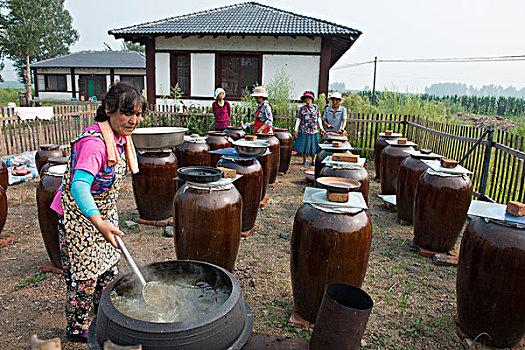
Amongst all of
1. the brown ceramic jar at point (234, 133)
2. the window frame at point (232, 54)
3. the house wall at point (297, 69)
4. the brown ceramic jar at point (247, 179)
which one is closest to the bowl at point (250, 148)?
the brown ceramic jar at point (247, 179)

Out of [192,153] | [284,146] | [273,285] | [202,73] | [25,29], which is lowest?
[273,285]

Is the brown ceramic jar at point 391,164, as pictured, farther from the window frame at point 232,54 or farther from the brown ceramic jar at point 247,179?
the window frame at point 232,54

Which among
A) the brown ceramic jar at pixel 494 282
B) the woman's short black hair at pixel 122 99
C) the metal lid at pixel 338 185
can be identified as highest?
the woman's short black hair at pixel 122 99

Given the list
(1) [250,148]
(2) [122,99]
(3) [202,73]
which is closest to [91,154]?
(2) [122,99]

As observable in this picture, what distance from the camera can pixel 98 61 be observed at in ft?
99.5

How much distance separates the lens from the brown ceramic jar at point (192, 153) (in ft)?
18.8

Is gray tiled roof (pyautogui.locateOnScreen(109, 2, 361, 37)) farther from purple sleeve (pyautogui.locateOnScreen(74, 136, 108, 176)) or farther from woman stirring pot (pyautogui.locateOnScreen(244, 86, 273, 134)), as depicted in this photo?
purple sleeve (pyautogui.locateOnScreen(74, 136, 108, 176))

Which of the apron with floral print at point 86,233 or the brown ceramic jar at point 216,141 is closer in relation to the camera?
the apron with floral print at point 86,233

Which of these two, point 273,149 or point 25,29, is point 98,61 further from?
point 273,149

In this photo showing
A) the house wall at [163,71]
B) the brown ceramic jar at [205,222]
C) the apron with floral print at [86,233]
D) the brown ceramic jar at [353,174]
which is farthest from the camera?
the house wall at [163,71]

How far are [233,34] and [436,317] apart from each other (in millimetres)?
11852

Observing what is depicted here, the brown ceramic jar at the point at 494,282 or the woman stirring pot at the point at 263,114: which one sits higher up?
the woman stirring pot at the point at 263,114

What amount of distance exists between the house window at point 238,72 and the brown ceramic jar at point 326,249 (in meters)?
11.6

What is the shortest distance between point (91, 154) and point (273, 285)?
226 centimetres
